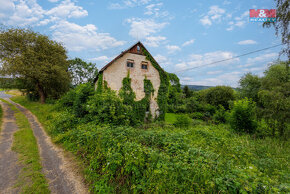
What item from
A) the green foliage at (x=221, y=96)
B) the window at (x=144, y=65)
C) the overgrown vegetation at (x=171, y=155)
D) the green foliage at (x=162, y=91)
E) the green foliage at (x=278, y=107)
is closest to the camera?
the overgrown vegetation at (x=171, y=155)

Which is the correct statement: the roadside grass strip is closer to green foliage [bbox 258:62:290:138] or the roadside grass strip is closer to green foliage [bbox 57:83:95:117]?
green foliage [bbox 57:83:95:117]

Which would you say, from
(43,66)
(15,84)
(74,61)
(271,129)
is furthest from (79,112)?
(74,61)

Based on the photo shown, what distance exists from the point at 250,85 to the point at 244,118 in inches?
680

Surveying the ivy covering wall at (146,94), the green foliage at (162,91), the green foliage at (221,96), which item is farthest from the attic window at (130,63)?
the green foliage at (221,96)

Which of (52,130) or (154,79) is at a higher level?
(154,79)

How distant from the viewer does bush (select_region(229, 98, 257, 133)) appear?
37.1ft

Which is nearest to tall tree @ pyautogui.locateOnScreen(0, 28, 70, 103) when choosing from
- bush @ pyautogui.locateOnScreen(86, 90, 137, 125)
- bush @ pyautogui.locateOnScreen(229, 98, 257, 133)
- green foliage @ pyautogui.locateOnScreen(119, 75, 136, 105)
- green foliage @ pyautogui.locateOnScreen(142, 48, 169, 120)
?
green foliage @ pyautogui.locateOnScreen(119, 75, 136, 105)

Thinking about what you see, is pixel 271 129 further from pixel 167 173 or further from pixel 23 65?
pixel 23 65

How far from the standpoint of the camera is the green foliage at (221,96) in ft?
85.1

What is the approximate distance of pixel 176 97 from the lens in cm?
3375

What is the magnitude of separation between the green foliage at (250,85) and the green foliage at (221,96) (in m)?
2.13

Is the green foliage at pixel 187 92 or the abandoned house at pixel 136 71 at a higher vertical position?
the abandoned house at pixel 136 71

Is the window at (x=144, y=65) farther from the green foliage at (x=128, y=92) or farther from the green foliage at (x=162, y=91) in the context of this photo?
the green foliage at (x=128, y=92)

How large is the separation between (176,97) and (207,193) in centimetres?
3212
